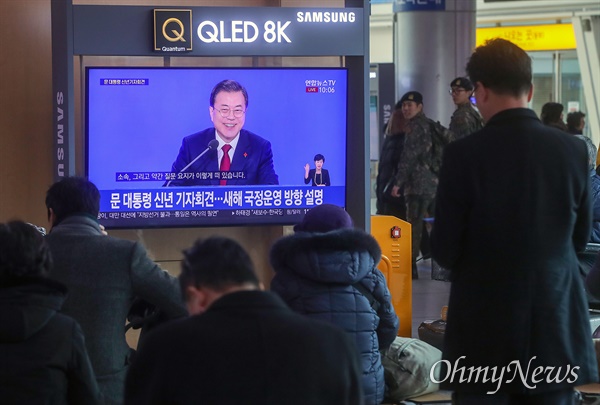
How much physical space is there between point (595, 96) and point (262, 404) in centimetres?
2139

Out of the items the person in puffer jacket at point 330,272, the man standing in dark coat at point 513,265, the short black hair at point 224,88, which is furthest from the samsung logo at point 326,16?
the man standing in dark coat at point 513,265

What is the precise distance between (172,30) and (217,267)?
4.35 meters

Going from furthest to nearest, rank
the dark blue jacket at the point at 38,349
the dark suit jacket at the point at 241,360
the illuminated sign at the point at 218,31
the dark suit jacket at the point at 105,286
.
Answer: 1. the illuminated sign at the point at 218,31
2. the dark suit jacket at the point at 105,286
3. the dark blue jacket at the point at 38,349
4. the dark suit jacket at the point at 241,360

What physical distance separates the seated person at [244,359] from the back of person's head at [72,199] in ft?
6.59

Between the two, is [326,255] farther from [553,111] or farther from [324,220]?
[553,111]

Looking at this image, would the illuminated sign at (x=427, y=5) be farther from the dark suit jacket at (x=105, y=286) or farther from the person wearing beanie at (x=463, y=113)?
the dark suit jacket at (x=105, y=286)

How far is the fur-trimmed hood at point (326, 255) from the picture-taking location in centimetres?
487

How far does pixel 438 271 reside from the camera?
7348 millimetres

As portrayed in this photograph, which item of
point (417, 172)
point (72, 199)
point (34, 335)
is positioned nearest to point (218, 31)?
point (72, 199)

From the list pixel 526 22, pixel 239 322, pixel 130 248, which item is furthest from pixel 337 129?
pixel 526 22

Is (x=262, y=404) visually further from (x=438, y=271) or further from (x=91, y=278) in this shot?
(x=438, y=271)

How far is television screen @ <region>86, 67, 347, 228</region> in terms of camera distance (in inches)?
269

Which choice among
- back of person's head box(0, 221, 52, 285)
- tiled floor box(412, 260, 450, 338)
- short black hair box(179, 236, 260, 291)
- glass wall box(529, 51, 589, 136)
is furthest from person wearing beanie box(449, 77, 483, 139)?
glass wall box(529, 51, 589, 136)

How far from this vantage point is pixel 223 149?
6.99 m
